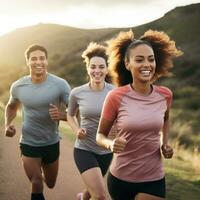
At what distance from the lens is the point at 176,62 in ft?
143

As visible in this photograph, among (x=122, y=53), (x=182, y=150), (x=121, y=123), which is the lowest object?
(x=182, y=150)

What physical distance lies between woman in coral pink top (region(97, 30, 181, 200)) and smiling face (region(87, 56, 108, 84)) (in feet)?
6.41

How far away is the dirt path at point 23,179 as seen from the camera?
8234 millimetres

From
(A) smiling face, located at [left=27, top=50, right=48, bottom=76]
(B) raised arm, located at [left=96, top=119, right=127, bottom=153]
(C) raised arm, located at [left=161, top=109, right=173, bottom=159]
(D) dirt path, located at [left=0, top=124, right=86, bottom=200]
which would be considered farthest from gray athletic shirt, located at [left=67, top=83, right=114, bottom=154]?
(B) raised arm, located at [left=96, top=119, right=127, bottom=153]

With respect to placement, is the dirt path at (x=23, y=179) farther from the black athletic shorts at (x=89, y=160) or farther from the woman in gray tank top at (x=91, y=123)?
the black athletic shorts at (x=89, y=160)

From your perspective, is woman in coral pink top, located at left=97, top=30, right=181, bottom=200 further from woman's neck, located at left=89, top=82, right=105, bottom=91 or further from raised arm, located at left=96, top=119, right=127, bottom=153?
woman's neck, located at left=89, top=82, right=105, bottom=91

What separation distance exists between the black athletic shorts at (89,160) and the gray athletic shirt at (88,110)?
0.05 m

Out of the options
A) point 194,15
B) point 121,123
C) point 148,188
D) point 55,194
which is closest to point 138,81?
point 121,123

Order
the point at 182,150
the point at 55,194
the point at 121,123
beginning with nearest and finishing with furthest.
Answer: the point at 121,123, the point at 55,194, the point at 182,150

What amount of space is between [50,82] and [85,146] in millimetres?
988

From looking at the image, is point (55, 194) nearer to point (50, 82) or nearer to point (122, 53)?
point (50, 82)

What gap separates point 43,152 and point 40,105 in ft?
1.79

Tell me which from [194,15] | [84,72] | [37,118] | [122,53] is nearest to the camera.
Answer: [122,53]

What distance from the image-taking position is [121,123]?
14.9 feet
